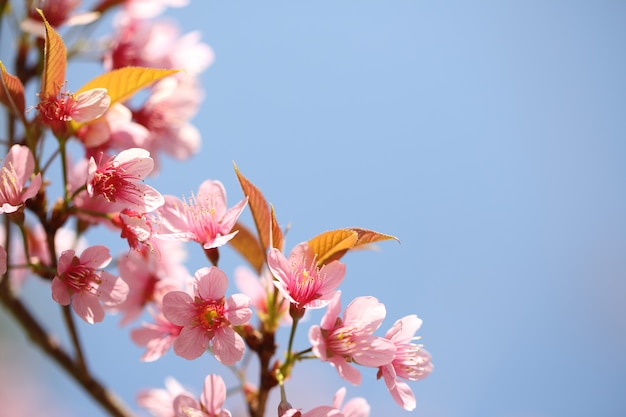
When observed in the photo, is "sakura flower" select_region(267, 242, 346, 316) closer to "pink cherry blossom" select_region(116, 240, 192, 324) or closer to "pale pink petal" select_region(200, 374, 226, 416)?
"pale pink petal" select_region(200, 374, 226, 416)

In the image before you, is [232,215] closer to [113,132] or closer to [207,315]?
[207,315]

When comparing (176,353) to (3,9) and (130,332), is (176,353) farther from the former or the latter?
(3,9)

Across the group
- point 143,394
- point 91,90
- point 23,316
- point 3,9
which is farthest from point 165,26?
point 143,394

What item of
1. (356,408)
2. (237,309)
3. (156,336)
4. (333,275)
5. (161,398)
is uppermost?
(333,275)

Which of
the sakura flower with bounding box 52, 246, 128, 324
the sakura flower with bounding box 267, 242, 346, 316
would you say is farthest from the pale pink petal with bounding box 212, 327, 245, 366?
the sakura flower with bounding box 52, 246, 128, 324

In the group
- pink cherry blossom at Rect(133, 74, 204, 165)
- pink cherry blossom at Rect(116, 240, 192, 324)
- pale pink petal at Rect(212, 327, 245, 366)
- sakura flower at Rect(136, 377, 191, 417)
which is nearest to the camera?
pale pink petal at Rect(212, 327, 245, 366)

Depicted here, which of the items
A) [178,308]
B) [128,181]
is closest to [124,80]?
[128,181]
